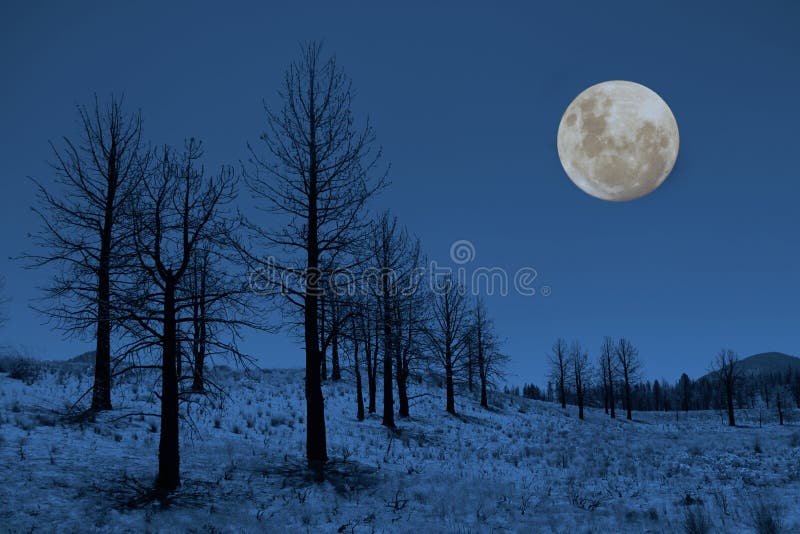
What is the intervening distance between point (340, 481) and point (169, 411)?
374 cm

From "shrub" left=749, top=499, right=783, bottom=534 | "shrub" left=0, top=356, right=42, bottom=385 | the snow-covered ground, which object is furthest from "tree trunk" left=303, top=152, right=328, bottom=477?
"shrub" left=0, top=356, right=42, bottom=385

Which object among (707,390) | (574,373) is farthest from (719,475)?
(707,390)

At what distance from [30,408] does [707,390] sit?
17025cm

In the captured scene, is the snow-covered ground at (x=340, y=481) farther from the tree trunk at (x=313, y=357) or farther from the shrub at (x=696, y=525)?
the tree trunk at (x=313, y=357)

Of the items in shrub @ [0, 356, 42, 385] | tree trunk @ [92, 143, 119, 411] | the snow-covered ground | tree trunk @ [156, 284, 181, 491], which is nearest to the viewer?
the snow-covered ground

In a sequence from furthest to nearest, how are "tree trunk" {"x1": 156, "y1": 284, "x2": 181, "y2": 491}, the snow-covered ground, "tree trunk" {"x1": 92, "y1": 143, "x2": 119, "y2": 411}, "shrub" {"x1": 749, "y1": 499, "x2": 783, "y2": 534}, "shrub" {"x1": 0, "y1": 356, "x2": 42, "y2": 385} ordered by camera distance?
1. "shrub" {"x1": 0, "y1": 356, "x2": 42, "y2": 385}
2. "tree trunk" {"x1": 92, "y1": 143, "x2": 119, "y2": 411}
3. "tree trunk" {"x1": 156, "y1": 284, "x2": 181, "y2": 491}
4. the snow-covered ground
5. "shrub" {"x1": 749, "y1": 499, "x2": 783, "y2": 534}

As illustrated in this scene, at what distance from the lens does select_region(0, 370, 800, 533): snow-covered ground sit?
8.09 meters

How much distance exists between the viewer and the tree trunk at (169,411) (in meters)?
9.10

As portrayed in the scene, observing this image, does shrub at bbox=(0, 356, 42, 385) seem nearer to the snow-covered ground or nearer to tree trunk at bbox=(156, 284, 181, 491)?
the snow-covered ground

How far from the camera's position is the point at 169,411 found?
373 inches

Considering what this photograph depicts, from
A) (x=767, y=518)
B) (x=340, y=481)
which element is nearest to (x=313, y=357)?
(x=340, y=481)

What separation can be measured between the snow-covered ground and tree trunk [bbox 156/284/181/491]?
13.5 inches

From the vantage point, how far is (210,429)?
14.8m

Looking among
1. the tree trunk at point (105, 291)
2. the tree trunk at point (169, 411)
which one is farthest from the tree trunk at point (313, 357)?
the tree trunk at point (105, 291)
